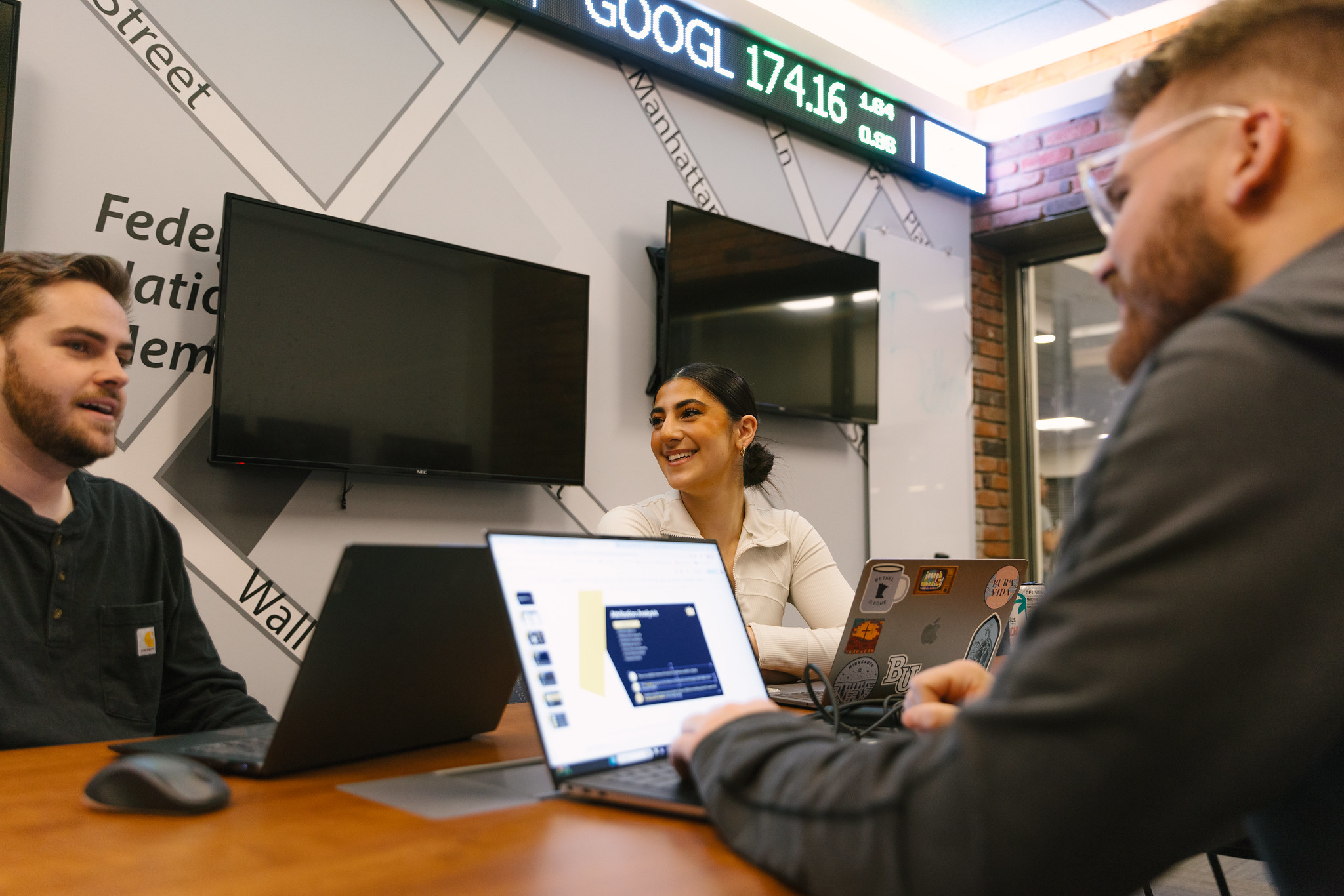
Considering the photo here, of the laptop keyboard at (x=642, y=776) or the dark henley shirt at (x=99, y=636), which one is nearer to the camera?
the laptop keyboard at (x=642, y=776)

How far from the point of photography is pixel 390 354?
2.64 metres

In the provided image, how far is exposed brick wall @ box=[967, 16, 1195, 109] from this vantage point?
420cm

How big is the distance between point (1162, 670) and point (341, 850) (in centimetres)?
58

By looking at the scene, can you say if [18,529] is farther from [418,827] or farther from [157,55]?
[157,55]

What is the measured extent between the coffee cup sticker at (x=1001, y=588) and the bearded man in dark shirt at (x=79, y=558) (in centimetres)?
121

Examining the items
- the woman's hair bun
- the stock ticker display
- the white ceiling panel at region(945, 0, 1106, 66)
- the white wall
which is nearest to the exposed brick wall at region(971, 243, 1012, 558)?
the stock ticker display

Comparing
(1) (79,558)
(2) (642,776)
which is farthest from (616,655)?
(1) (79,558)

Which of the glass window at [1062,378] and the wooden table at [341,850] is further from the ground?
the glass window at [1062,378]

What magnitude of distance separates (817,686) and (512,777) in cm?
88

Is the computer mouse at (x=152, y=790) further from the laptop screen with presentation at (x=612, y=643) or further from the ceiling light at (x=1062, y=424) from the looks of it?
the ceiling light at (x=1062, y=424)

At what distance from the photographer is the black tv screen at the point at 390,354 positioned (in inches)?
93.7

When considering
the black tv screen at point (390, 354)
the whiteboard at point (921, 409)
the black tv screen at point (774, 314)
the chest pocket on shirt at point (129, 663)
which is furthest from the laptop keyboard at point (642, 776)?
the whiteboard at point (921, 409)

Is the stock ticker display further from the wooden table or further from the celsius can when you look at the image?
the wooden table

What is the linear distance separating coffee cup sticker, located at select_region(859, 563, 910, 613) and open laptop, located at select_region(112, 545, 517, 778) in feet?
1.78
